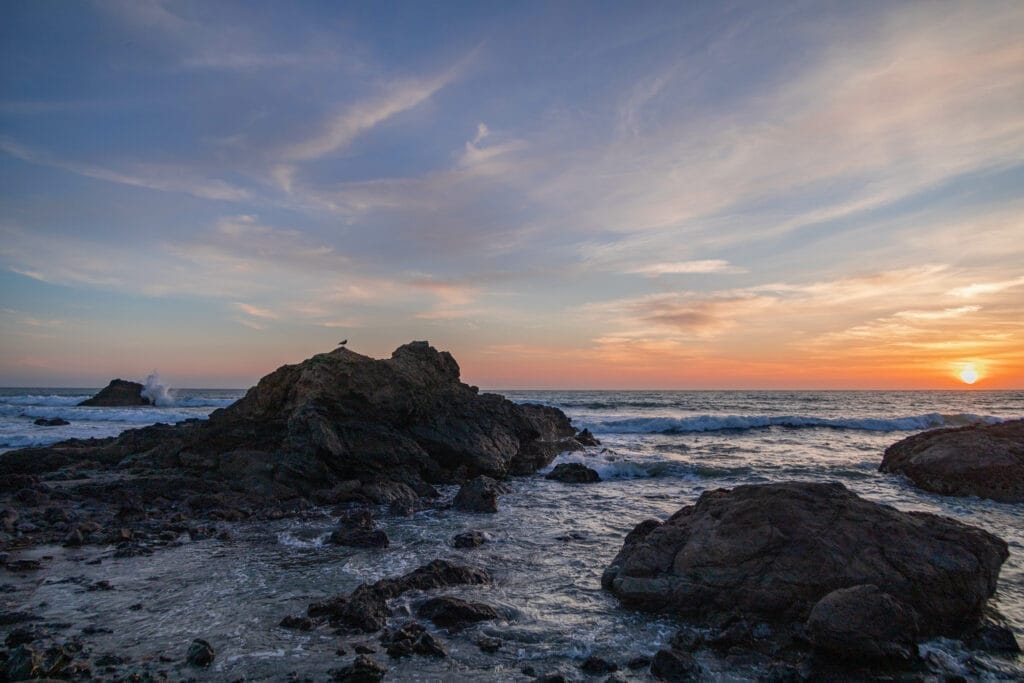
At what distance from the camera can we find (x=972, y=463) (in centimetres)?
1697

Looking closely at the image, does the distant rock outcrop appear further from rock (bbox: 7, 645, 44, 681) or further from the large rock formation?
the large rock formation

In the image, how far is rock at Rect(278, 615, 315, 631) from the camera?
23.2ft

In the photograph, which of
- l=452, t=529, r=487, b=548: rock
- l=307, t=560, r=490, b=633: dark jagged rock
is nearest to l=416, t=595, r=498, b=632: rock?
l=307, t=560, r=490, b=633: dark jagged rock

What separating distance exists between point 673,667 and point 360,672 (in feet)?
10.8

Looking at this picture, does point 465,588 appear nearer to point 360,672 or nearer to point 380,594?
point 380,594

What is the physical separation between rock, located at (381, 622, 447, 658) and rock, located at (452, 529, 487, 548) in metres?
4.42

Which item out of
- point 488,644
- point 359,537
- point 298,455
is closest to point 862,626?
point 488,644

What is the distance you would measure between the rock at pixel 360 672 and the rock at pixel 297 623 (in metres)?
1.36

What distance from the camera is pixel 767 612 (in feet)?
24.3

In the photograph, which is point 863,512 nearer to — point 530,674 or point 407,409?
point 530,674

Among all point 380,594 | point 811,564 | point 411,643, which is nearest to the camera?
point 411,643

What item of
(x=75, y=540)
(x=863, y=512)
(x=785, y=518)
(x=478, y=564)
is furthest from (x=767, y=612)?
(x=75, y=540)

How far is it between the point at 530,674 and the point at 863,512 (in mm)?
5605

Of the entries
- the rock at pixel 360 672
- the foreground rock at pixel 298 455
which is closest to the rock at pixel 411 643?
the rock at pixel 360 672
